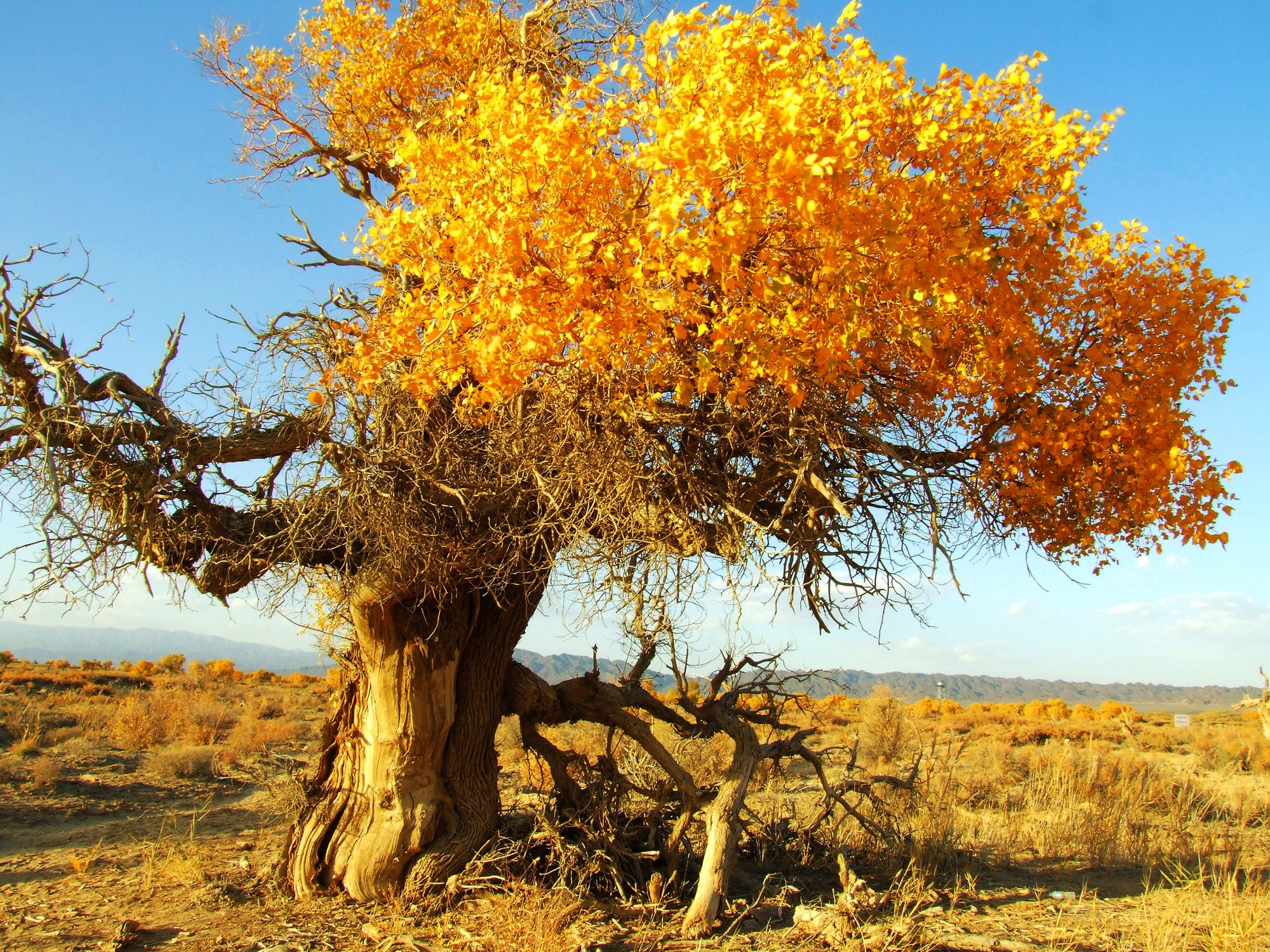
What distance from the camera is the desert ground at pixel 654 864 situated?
557 cm

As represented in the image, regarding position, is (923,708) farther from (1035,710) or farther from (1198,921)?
(1198,921)

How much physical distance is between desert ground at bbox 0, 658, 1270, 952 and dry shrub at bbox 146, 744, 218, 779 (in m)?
0.06

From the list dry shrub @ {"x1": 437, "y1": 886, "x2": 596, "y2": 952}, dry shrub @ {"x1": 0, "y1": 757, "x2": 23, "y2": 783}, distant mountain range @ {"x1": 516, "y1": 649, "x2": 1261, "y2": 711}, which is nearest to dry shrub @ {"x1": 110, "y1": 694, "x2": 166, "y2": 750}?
dry shrub @ {"x1": 0, "y1": 757, "x2": 23, "y2": 783}

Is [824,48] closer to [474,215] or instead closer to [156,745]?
[474,215]

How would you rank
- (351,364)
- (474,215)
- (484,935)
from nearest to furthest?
(474,215) < (484,935) < (351,364)

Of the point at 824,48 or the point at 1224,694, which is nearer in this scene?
the point at 824,48

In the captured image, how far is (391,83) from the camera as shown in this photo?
27.7 ft

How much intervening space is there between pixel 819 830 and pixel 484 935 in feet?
13.9

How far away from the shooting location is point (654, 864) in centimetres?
724

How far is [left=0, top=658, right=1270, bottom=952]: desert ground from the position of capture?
5.57 m

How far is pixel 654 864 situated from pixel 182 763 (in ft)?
31.7

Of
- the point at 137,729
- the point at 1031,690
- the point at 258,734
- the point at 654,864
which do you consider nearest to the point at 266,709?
the point at 258,734

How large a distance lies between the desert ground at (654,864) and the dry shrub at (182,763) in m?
0.06

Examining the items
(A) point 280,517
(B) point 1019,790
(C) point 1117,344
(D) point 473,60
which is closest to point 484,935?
(A) point 280,517
